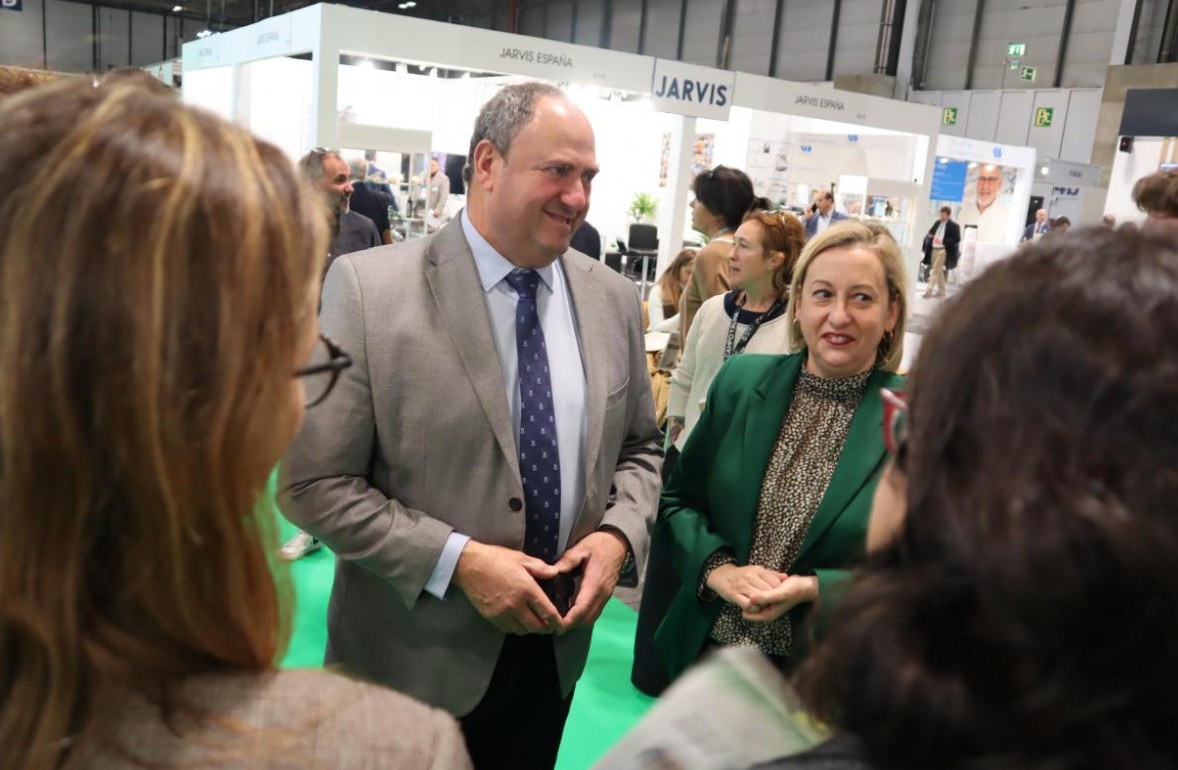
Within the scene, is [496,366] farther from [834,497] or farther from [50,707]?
[50,707]

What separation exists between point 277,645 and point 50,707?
17 cm

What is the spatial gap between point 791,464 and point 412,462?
82 cm

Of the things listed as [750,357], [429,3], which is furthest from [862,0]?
[750,357]

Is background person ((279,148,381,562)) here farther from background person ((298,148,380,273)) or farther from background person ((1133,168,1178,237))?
background person ((1133,168,1178,237))

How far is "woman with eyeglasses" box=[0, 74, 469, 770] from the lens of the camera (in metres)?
0.59

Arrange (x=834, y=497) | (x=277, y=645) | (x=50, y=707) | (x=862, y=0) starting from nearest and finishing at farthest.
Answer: (x=50, y=707)
(x=277, y=645)
(x=834, y=497)
(x=862, y=0)

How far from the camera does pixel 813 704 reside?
2.23ft

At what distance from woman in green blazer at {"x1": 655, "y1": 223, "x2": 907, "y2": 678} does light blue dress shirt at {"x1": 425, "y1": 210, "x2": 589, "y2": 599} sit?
1.15ft

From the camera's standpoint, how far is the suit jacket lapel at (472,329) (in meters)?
1.72

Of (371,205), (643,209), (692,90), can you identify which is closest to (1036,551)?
(371,205)

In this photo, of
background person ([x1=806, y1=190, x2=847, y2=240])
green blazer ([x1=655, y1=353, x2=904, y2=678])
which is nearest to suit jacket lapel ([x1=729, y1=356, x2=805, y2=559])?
green blazer ([x1=655, y1=353, x2=904, y2=678])

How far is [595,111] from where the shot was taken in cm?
1091

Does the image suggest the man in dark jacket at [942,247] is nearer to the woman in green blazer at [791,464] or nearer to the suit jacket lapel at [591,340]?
the woman in green blazer at [791,464]

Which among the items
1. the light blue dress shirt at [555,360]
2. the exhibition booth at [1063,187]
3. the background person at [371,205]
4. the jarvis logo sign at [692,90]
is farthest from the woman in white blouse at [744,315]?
the exhibition booth at [1063,187]
